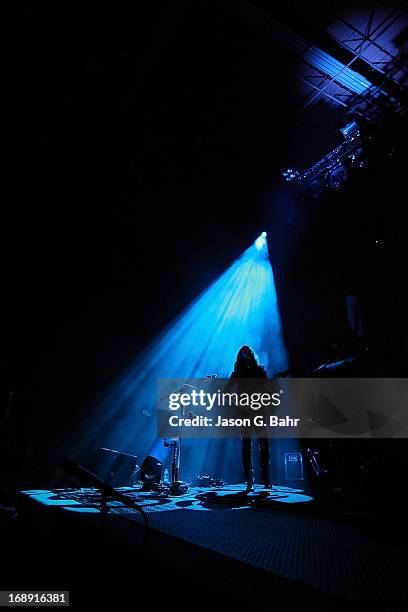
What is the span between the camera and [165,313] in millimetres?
10305

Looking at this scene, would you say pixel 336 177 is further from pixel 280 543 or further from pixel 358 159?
pixel 280 543

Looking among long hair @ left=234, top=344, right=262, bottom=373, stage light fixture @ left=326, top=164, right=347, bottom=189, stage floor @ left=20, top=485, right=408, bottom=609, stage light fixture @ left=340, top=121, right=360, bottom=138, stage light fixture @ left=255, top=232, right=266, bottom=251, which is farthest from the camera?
stage light fixture @ left=255, top=232, right=266, bottom=251

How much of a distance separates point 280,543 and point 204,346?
8918 mm

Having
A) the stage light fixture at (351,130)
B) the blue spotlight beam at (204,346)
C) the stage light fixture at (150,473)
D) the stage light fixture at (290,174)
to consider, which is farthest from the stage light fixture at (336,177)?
the stage light fixture at (150,473)

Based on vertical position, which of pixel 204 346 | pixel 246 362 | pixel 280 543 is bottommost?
pixel 280 543

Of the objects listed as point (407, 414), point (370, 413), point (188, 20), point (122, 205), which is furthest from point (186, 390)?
point (188, 20)

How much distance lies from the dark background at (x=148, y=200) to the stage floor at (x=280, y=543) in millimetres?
3557

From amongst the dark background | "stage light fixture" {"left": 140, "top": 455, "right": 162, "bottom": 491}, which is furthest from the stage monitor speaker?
the dark background

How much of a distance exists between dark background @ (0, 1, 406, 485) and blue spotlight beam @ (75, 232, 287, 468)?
55cm

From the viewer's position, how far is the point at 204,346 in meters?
11.2

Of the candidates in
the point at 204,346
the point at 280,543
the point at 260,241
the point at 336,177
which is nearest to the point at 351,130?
the point at 336,177

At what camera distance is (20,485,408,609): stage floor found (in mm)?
1658

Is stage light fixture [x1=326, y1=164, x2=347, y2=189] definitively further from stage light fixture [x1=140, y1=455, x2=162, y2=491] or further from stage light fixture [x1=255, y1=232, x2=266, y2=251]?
stage light fixture [x1=140, y1=455, x2=162, y2=491]

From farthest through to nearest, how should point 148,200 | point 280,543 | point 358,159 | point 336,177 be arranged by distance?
point 148,200, point 336,177, point 358,159, point 280,543
